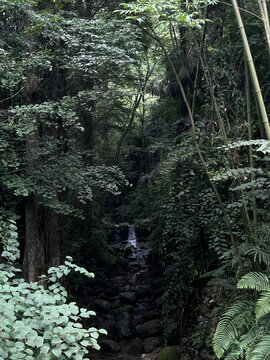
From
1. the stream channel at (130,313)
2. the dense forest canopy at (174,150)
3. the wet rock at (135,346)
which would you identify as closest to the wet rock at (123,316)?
the stream channel at (130,313)

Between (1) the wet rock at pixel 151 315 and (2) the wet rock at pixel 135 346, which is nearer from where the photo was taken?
(2) the wet rock at pixel 135 346

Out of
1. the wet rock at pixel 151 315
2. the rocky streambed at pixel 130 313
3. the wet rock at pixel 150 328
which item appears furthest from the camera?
the wet rock at pixel 151 315

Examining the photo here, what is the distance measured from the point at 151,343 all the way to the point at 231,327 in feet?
13.9

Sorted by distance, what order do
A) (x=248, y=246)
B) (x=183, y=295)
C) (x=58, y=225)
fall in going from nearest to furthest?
1. (x=248, y=246)
2. (x=183, y=295)
3. (x=58, y=225)

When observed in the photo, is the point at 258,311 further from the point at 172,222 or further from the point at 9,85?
the point at 9,85

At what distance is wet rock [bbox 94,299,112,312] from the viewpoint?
301 inches

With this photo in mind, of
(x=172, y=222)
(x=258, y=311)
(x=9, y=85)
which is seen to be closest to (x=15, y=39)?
(x=9, y=85)

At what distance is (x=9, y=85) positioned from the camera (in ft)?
13.4

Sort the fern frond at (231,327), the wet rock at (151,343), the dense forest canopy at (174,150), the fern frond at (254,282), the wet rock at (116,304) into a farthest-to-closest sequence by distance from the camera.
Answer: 1. the wet rock at (116,304)
2. the wet rock at (151,343)
3. the dense forest canopy at (174,150)
4. the fern frond at (231,327)
5. the fern frond at (254,282)

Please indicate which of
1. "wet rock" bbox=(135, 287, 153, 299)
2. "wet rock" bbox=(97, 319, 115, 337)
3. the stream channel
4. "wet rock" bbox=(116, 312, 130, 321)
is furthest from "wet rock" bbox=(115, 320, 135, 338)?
"wet rock" bbox=(135, 287, 153, 299)

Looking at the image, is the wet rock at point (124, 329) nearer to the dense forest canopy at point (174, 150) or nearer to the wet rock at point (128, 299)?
the dense forest canopy at point (174, 150)

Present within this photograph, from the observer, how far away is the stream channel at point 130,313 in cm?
608

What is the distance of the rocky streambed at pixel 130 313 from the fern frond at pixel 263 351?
4330 mm

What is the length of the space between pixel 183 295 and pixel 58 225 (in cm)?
300
